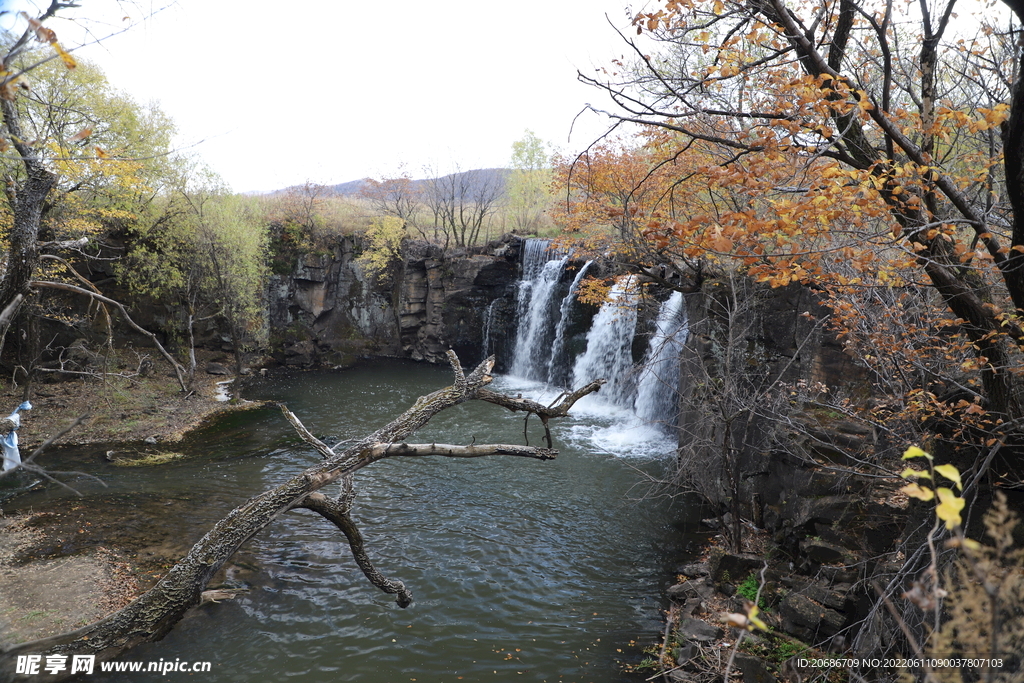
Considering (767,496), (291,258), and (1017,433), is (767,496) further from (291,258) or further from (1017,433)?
(291,258)

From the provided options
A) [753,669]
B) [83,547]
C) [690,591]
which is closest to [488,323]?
[83,547]

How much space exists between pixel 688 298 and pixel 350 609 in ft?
30.4

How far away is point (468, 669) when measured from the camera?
21.2 ft

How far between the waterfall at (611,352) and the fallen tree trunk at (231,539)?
11228mm

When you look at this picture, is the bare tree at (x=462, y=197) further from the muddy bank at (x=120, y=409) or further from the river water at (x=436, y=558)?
the river water at (x=436, y=558)

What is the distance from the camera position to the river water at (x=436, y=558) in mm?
6613

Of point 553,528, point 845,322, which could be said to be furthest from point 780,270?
point 553,528

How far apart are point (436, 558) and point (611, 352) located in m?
10.9

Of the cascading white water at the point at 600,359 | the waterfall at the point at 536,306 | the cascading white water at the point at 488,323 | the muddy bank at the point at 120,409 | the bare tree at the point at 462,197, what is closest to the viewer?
the muddy bank at the point at 120,409

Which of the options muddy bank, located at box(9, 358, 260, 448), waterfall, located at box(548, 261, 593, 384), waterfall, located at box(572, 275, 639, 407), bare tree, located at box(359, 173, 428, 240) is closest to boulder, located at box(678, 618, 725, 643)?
waterfall, located at box(572, 275, 639, 407)

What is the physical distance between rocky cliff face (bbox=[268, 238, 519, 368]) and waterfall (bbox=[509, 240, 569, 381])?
127 cm

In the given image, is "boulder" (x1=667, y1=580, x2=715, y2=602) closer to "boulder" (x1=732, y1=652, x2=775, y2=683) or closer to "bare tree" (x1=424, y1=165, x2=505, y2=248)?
"boulder" (x1=732, y1=652, x2=775, y2=683)

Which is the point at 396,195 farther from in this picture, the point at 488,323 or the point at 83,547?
the point at 83,547

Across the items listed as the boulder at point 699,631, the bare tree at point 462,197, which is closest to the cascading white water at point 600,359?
the boulder at point 699,631
